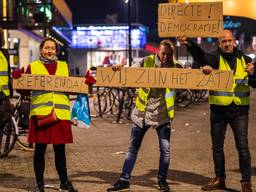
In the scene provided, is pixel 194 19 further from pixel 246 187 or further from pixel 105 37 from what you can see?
pixel 105 37

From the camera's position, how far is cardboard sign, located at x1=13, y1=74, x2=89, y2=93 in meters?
6.23

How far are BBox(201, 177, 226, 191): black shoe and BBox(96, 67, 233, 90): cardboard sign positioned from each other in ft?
4.07

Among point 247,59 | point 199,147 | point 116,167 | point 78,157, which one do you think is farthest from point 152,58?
point 199,147

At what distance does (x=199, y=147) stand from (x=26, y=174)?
3628 mm

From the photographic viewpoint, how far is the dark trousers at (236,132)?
6.34m

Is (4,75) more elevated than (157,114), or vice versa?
(4,75)

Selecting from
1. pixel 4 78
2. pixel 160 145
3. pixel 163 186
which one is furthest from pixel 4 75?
pixel 163 186

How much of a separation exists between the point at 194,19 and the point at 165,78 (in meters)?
0.76

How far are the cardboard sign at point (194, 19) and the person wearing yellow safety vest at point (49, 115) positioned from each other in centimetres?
137

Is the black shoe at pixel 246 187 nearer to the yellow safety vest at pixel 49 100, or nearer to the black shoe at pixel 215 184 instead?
the black shoe at pixel 215 184

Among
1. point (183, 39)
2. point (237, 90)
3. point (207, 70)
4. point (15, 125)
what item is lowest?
point (15, 125)

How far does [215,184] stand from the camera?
662 cm

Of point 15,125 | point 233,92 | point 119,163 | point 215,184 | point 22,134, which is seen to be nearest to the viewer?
point 233,92

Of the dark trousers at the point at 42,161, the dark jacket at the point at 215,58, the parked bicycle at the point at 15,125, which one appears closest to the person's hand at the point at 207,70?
the dark jacket at the point at 215,58
